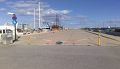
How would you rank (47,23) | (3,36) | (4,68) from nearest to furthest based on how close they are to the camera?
(4,68) < (3,36) < (47,23)

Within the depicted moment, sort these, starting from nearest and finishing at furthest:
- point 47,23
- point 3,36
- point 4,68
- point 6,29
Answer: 1. point 4,68
2. point 3,36
3. point 6,29
4. point 47,23

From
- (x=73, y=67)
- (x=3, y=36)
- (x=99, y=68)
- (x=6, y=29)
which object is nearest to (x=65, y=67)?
(x=73, y=67)

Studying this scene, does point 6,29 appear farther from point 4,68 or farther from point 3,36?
point 4,68

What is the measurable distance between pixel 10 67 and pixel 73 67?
8.93 feet

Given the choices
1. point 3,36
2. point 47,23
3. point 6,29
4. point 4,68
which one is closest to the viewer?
point 4,68

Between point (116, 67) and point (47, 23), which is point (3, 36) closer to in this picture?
point (116, 67)

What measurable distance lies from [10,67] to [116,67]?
4.60 meters

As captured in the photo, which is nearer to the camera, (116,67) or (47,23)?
(116,67)

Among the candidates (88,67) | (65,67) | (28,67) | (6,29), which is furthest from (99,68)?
(6,29)

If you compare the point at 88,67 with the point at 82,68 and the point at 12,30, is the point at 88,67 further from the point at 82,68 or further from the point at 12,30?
the point at 12,30

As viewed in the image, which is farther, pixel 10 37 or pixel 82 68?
pixel 10 37

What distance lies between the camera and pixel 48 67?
12555mm

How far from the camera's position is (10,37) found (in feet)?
111

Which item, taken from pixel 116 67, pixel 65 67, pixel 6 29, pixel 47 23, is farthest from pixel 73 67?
pixel 47 23
